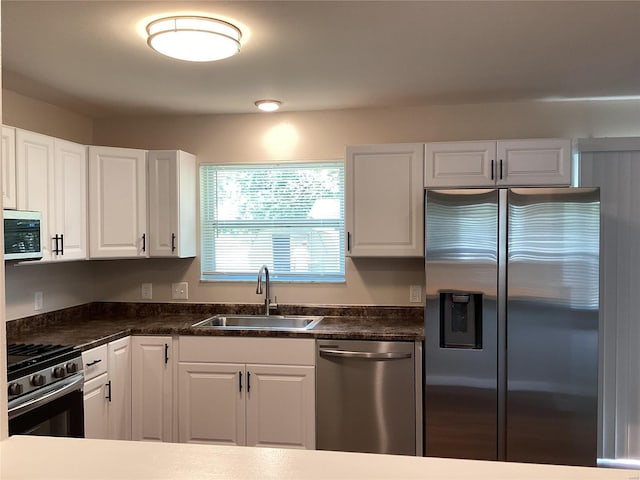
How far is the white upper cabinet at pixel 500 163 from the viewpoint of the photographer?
129 inches

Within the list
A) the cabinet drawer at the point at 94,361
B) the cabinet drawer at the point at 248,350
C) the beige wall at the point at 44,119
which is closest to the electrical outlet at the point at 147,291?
the cabinet drawer at the point at 248,350

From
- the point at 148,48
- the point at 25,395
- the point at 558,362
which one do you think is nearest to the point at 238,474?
the point at 25,395

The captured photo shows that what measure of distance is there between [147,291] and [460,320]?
90.0 inches

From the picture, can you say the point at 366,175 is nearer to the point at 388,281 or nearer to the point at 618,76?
the point at 388,281

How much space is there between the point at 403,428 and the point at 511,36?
214cm

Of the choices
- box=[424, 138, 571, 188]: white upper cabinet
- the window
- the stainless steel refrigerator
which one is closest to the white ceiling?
box=[424, 138, 571, 188]: white upper cabinet

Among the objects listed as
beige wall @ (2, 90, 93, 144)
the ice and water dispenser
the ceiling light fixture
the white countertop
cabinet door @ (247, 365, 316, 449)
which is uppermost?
the ceiling light fixture

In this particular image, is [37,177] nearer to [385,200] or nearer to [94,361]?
[94,361]

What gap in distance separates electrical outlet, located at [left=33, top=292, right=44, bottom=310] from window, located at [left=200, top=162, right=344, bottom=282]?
1.06 m

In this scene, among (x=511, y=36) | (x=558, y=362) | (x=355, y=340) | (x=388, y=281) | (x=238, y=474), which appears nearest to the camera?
(x=238, y=474)

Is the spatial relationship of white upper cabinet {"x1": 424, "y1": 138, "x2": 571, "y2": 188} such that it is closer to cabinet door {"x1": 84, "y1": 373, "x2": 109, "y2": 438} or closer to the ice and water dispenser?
the ice and water dispenser

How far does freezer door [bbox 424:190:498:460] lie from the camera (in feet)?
9.96

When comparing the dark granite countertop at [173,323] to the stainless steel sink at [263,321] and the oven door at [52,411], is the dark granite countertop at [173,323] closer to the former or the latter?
the stainless steel sink at [263,321]

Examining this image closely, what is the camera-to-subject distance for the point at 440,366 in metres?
3.08
